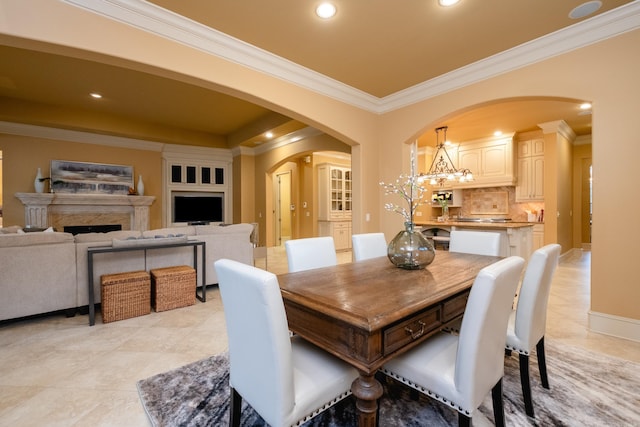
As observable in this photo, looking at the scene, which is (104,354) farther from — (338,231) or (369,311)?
(338,231)

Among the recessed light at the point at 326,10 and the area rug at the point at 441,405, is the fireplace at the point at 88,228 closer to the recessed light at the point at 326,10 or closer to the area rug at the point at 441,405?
the area rug at the point at 441,405

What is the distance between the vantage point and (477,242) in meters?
2.78

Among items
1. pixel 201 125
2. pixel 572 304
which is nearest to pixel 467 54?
pixel 572 304

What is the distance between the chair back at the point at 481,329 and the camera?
1.10 meters

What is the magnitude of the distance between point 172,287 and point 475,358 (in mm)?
3196

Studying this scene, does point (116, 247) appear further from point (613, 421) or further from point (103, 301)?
point (613, 421)

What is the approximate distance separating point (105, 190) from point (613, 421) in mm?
7947

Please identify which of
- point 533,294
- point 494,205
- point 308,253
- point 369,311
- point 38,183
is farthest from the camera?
point 494,205

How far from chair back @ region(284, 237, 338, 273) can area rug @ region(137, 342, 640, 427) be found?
92 cm

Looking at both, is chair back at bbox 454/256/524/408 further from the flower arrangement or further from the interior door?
the interior door

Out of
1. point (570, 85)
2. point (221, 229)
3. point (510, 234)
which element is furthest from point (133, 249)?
point (510, 234)

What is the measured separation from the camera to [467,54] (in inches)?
121

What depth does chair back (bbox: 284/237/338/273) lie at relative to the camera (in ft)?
7.22

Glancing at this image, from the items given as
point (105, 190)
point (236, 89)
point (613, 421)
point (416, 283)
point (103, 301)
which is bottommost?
point (613, 421)
